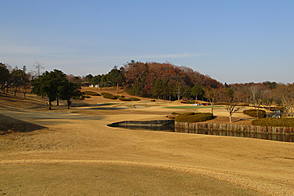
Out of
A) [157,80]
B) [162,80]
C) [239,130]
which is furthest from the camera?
[162,80]

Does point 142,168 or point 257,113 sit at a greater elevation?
point 257,113

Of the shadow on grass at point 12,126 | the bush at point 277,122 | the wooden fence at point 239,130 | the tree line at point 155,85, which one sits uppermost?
the tree line at point 155,85

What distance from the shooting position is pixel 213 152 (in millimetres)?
18375

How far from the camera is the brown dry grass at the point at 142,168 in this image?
8250 mm

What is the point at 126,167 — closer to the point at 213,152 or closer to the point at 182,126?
the point at 213,152

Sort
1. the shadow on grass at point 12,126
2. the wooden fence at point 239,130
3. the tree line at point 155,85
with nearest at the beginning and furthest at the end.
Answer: the shadow on grass at point 12,126, the wooden fence at point 239,130, the tree line at point 155,85

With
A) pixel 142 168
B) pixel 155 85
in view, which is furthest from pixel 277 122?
pixel 155 85

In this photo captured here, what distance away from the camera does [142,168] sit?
11539mm

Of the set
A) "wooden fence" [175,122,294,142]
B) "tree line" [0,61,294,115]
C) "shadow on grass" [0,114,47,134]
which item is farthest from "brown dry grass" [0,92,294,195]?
"tree line" [0,61,294,115]

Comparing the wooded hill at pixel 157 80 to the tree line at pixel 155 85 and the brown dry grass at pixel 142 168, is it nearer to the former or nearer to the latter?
the tree line at pixel 155 85


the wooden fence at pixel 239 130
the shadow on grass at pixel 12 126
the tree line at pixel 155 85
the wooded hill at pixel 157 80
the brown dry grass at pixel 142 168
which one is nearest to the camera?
the brown dry grass at pixel 142 168

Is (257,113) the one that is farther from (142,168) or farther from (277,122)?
(142,168)

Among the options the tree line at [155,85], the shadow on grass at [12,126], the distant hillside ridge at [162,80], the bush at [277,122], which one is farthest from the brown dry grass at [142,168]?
the distant hillside ridge at [162,80]

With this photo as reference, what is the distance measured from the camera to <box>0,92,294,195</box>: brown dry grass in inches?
325
